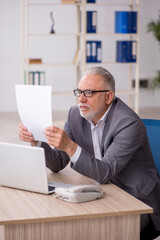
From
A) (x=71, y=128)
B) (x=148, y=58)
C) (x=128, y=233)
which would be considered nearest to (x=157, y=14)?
(x=148, y=58)

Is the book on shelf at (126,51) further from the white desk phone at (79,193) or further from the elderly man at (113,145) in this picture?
the white desk phone at (79,193)

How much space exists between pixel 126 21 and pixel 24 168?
251 inches

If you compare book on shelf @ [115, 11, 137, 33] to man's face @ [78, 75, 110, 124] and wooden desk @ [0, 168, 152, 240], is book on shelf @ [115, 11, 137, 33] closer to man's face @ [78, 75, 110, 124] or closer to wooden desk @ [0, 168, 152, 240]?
man's face @ [78, 75, 110, 124]

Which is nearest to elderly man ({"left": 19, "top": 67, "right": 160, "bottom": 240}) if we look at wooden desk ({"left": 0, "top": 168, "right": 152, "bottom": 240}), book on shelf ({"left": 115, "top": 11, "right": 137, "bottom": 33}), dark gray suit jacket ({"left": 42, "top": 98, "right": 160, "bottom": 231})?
dark gray suit jacket ({"left": 42, "top": 98, "right": 160, "bottom": 231})

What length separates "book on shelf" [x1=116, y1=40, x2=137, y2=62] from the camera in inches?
318

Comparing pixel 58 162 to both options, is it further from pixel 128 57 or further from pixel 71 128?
pixel 128 57

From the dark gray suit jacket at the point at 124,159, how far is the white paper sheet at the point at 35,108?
0.76 feet

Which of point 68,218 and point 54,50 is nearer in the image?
point 68,218

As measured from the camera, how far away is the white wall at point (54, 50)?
9.06m

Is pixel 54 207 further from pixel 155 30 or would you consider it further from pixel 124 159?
pixel 155 30

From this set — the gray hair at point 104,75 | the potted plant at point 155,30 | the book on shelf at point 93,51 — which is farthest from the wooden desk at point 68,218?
the potted plant at point 155,30

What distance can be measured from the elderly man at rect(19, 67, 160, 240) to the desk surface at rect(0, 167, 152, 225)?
8.2 inches

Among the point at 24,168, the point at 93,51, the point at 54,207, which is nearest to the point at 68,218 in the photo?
the point at 54,207

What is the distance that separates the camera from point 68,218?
166cm
